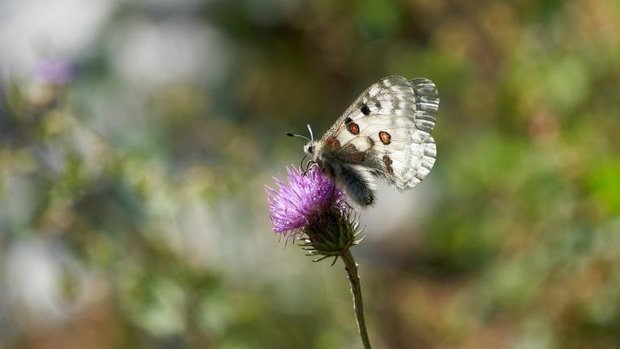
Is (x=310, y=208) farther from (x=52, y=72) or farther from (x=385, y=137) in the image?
(x=52, y=72)

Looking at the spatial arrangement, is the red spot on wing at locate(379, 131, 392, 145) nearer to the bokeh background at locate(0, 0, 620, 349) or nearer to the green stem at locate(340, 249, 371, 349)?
the green stem at locate(340, 249, 371, 349)

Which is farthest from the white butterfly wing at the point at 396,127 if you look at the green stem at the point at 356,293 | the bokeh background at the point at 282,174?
the bokeh background at the point at 282,174

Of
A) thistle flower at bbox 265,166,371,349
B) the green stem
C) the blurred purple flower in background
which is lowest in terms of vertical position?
the green stem

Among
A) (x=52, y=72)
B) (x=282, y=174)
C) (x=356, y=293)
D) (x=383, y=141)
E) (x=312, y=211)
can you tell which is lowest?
(x=356, y=293)

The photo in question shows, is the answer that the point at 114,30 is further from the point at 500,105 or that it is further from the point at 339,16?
the point at 500,105

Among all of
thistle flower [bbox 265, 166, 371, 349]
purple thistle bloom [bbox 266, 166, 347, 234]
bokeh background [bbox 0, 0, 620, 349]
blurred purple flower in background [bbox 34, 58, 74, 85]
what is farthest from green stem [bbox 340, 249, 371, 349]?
blurred purple flower in background [bbox 34, 58, 74, 85]

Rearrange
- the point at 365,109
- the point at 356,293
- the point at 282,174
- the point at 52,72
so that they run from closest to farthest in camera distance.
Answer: the point at 356,293 < the point at 365,109 < the point at 52,72 < the point at 282,174

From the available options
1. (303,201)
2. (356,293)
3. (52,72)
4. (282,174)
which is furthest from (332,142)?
(282,174)
